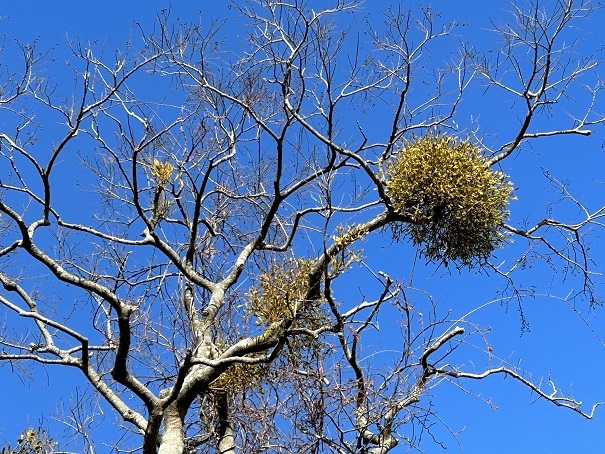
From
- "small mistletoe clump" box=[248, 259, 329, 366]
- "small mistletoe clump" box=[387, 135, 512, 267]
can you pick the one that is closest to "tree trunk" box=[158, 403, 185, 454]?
"small mistletoe clump" box=[248, 259, 329, 366]

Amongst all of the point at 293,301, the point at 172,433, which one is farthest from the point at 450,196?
the point at 172,433

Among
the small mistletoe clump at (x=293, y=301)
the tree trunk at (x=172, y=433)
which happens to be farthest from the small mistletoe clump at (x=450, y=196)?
the tree trunk at (x=172, y=433)

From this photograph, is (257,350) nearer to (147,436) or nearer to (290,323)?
(290,323)

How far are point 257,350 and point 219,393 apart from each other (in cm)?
61

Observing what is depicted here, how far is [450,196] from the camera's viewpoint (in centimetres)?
552

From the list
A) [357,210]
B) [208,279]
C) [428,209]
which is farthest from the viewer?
[208,279]

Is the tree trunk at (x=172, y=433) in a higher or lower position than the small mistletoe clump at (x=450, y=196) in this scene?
lower

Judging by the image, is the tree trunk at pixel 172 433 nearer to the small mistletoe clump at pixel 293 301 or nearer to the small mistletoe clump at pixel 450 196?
the small mistletoe clump at pixel 293 301

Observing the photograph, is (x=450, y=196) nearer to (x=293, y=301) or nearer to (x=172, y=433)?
(x=293, y=301)

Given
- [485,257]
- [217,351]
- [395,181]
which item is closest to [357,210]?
[395,181]

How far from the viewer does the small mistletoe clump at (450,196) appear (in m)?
5.57

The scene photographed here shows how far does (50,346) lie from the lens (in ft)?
19.1

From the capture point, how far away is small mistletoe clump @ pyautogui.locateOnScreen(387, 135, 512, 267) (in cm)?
557

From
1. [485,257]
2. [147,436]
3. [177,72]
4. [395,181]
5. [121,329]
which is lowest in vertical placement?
[147,436]
